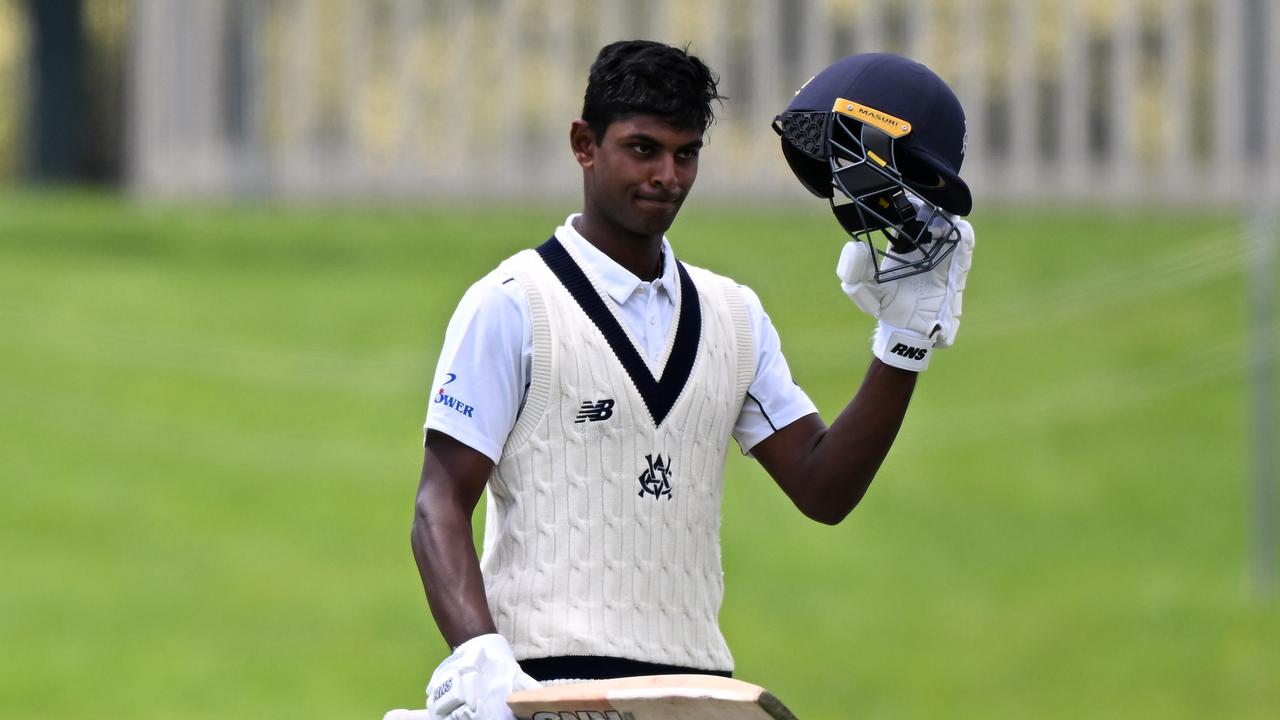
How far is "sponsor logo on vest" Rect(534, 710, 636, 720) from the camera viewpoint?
381cm

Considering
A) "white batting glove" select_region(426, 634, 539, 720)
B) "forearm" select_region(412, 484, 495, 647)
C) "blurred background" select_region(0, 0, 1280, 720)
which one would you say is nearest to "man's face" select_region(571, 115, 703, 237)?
"forearm" select_region(412, 484, 495, 647)

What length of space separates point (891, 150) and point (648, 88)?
49 centimetres

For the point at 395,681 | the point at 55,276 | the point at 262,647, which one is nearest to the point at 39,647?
the point at 262,647

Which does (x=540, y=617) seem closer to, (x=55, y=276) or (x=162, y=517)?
(x=162, y=517)

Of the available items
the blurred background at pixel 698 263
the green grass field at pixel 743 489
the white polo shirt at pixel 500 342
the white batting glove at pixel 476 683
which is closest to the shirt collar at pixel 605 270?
the white polo shirt at pixel 500 342

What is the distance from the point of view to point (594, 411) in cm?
415

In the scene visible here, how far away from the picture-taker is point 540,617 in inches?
162

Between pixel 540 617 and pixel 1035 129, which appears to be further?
pixel 1035 129

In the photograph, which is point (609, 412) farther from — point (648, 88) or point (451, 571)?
point (648, 88)

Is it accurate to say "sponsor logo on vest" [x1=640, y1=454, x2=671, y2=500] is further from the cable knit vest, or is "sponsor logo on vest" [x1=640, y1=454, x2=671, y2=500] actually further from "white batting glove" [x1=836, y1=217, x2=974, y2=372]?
"white batting glove" [x1=836, y1=217, x2=974, y2=372]

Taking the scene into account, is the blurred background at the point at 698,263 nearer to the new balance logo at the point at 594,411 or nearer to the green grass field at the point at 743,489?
the green grass field at the point at 743,489

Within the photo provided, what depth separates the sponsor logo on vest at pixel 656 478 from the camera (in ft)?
13.7

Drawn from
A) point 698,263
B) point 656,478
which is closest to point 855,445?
point 656,478

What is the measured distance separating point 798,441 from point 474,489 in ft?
2.51
